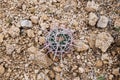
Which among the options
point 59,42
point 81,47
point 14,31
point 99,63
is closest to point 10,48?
point 14,31

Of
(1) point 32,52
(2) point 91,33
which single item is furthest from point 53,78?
(2) point 91,33

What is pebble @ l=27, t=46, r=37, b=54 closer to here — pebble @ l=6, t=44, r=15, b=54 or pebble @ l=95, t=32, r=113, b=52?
pebble @ l=6, t=44, r=15, b=54

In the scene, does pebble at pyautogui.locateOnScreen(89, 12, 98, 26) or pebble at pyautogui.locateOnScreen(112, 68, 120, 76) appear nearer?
pebble at pyautogui.locateOnScreen(112, 68, 120, 76)

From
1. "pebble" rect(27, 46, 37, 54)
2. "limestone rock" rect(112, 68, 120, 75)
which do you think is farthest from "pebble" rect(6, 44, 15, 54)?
"limestone rock" rect(112, 68, 120, 75)

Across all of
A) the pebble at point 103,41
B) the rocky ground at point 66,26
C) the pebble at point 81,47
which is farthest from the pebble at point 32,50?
the pebble at point 103,41

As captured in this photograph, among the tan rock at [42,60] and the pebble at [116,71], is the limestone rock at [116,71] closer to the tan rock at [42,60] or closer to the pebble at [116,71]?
the pebble at [116,71]
